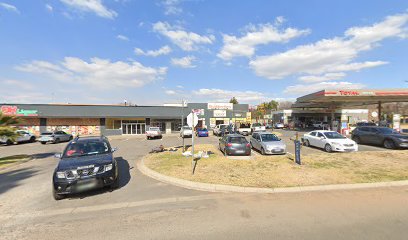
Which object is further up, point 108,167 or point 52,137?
point 108,167

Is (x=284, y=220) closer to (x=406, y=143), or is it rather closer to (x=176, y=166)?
(x=176, y=166)

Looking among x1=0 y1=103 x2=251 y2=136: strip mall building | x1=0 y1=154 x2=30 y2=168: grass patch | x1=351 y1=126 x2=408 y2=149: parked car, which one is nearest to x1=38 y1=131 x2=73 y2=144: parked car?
x1=0 y1=103 x2=251 y2=136: strip mall building

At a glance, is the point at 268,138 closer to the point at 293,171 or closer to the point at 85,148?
the point at 293,171

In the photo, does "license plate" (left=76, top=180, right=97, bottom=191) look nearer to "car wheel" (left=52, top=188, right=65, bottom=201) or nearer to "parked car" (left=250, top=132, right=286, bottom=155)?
"car wheel" (left=52, top=188, right=65, bottom=201)

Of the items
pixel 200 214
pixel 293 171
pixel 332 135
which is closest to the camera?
pixel 200 214

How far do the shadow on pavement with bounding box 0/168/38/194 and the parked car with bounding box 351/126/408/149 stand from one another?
21374 millimetres

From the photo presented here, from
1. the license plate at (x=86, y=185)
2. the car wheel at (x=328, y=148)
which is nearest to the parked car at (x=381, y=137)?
the car wheel at (x=328, y=148)

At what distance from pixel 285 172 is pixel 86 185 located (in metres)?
7.21

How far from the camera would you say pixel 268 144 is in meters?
12.8

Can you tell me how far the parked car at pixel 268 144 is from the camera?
12.6m

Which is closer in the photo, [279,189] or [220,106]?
[279,189]

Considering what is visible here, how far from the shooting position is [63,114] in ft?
107

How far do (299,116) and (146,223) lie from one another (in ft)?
180

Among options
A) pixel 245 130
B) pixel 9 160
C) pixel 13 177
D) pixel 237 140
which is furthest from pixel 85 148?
pixel 245 130
